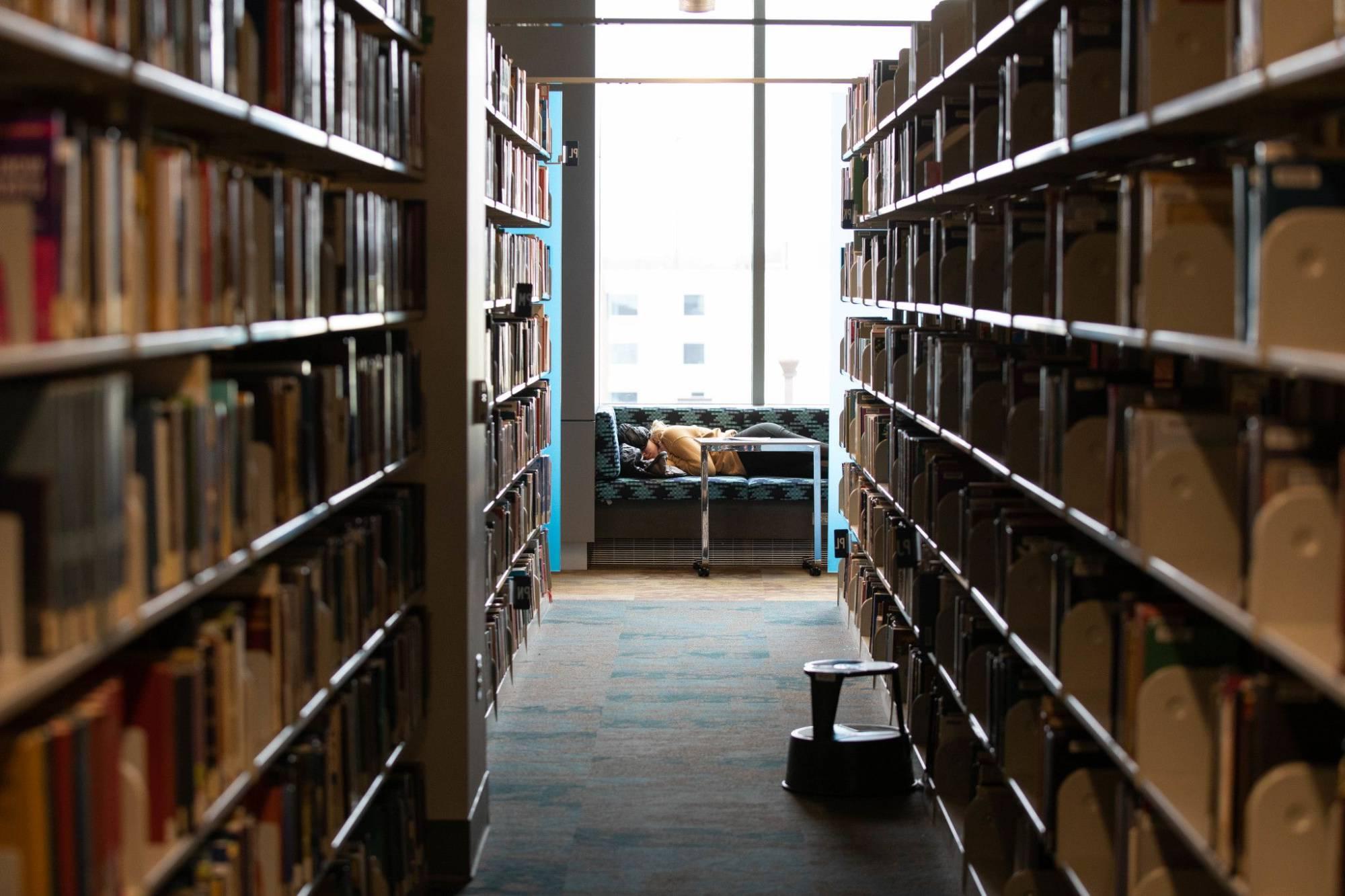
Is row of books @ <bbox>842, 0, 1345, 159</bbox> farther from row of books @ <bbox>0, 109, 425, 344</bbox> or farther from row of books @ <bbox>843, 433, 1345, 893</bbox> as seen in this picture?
row of books @ <bbox>0, 109, 425, 344</bbox>

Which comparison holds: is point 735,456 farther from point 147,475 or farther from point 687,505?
point 147,475

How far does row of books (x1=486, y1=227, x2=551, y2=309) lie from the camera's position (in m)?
5.13

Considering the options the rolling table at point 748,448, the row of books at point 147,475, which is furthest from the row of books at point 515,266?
the row of books at point 147,475

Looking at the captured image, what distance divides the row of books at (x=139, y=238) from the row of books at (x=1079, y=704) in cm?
150

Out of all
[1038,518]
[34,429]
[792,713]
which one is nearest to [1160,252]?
[1038,518]

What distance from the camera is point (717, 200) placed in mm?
9633

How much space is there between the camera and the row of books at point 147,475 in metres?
1.54

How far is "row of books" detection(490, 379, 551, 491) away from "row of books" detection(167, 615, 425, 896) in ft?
4.97

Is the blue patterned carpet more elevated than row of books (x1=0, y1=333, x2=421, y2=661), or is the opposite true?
row of books (x1=0, y1=333, x2=421, y2=661)

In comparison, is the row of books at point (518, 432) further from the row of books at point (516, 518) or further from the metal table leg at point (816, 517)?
A: the metal table leg at point (816, 517)

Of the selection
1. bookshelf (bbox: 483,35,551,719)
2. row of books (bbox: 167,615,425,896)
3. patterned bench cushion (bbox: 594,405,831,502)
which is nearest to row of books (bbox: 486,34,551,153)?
bookshelf (bbox: 483,35,551,719)

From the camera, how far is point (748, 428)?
355 inches

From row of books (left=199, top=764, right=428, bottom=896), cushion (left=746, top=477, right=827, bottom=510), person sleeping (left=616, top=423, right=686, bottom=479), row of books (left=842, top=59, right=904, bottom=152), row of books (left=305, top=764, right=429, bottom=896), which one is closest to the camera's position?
row of books (left=199, top=764, right=428, bottom=896)

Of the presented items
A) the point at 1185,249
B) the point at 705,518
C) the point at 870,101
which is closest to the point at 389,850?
the point at 1185,249
